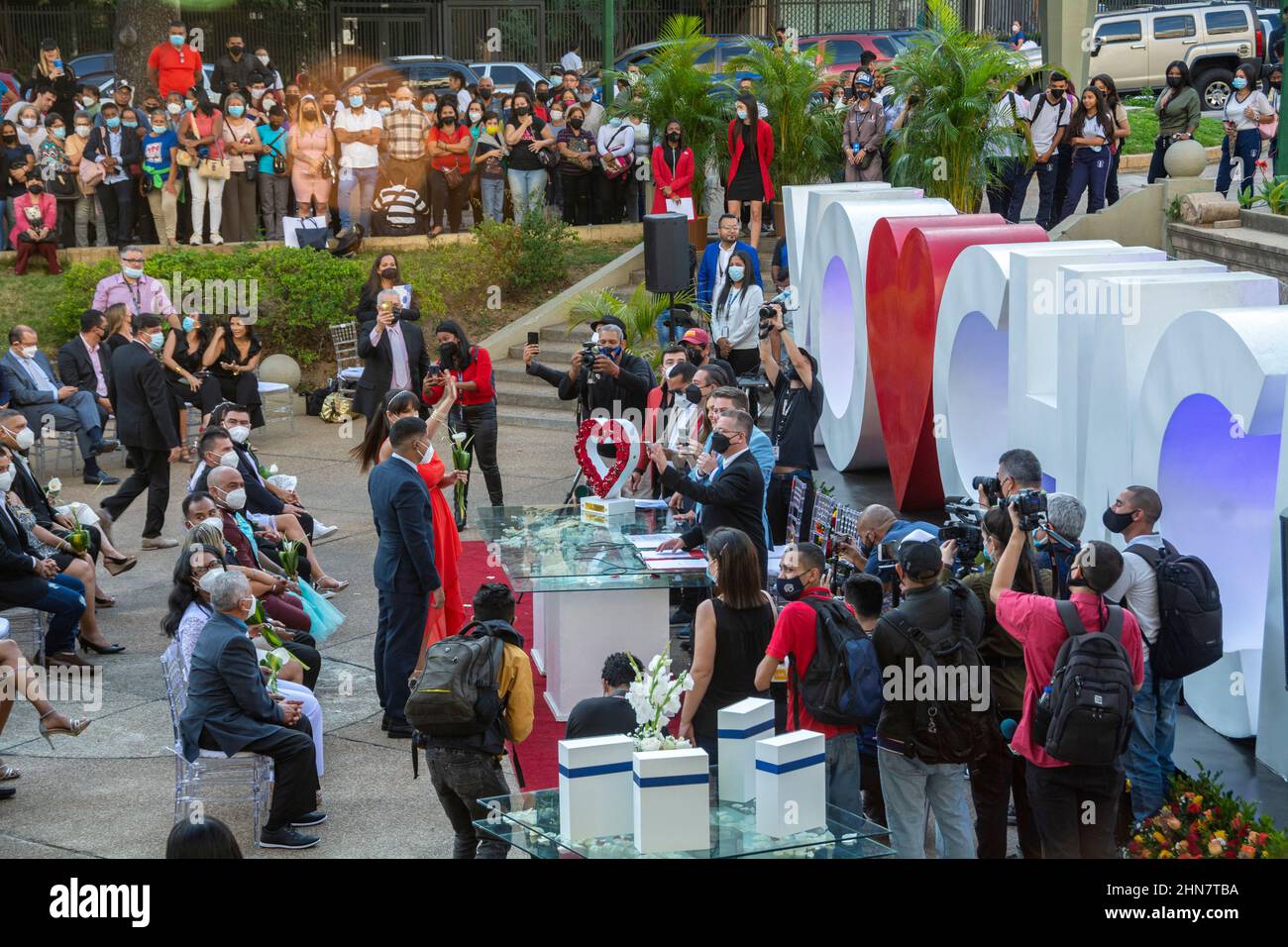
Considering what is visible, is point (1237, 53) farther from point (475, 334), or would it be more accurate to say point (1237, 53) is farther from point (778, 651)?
point (778, 651)

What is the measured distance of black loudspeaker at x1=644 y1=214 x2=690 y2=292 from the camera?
13.1 metres

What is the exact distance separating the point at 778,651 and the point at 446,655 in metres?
1.38

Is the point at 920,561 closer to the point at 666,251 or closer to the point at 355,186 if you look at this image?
the point at 666,251

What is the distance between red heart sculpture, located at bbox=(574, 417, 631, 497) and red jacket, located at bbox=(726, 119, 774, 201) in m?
8.00

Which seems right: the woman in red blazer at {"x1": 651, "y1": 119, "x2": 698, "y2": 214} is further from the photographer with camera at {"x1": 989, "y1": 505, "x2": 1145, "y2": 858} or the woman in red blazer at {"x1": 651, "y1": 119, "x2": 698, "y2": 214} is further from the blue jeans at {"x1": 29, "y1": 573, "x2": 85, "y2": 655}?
the photographer with camera at {"x1": 989, "y1": 505, "x2": 1145, "y2": 858}

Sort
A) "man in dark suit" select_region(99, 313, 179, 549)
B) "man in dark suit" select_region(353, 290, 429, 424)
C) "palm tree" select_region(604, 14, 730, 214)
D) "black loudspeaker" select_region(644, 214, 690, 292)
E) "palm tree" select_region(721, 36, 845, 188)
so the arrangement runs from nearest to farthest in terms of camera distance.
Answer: "man in dark suit" select_region(99, 313, 179, 549)
"black loudspeaker" select_region(644, 214, 690, 292)
"man in dark suit" select_region(353, 290, 429, 424)
"palm tree" select_region(721, 36, 845, 188)
"palm tree" select_region(604, 14, 730, 214)

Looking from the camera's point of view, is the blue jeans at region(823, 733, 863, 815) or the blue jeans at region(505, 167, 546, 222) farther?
the blue jeans at region(505, 167, 546, 222)

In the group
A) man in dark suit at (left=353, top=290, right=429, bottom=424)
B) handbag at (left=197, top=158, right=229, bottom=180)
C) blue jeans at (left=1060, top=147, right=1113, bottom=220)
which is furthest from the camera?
handbag at (left=197, top=158, right=229, bottom=180)

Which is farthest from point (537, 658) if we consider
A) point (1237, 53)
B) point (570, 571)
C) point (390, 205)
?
point (1237, 53)

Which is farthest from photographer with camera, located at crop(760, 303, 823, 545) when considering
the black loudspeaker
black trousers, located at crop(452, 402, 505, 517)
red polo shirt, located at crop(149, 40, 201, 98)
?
red polo shirt, located at crop(149, 40, 201, 98)

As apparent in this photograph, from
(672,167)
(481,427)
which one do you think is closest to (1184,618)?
(481,427)

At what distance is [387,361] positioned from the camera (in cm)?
1355

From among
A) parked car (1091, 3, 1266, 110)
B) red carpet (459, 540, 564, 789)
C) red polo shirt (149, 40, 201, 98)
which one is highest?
parked car (1091, 3, 1266, 110)

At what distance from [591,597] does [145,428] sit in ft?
16.1
